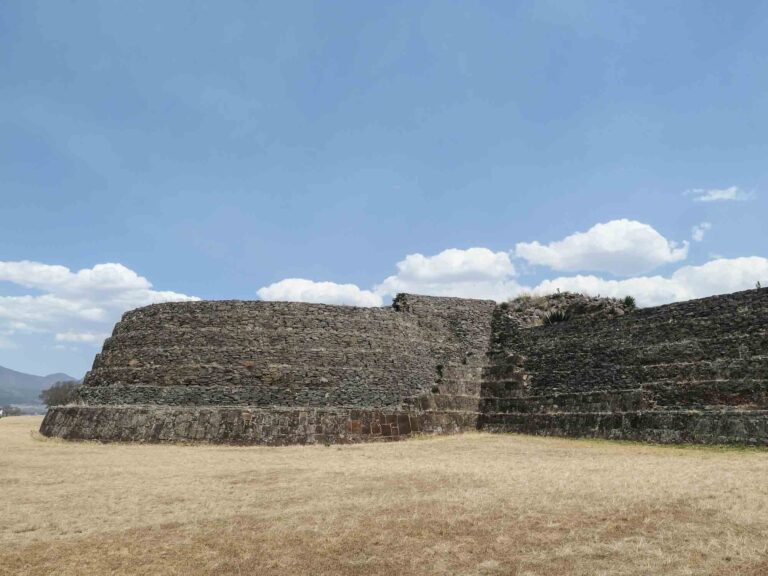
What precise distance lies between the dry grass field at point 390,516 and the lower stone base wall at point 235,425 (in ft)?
14.2

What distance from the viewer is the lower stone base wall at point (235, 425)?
2038cm

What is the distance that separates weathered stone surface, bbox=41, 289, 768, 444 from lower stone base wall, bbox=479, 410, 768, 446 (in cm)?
4

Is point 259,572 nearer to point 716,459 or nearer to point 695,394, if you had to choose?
point 716,459

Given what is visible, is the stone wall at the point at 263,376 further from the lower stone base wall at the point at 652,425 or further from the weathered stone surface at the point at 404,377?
the lower stone base wall at the point at 652,425

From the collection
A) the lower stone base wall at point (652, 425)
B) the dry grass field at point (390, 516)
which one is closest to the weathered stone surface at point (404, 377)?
the lower stone base wall at point (652, 425)

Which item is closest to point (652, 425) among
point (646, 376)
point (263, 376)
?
point (646, 376)

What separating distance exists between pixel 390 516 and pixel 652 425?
13629 mm

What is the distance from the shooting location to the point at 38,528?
Result: 9.19 metres

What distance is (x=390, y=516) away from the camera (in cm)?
943

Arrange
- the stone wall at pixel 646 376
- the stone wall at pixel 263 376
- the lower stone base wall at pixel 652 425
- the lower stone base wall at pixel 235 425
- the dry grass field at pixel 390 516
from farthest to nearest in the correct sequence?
1. the stone wall at pixel 263 376
2. the lower stone base wall at pixel 235 425
3. the stone wall at pixel 646 376
4. the lower stone base wall at pixel 652 425
5. the dry grass field at pixel 390 516

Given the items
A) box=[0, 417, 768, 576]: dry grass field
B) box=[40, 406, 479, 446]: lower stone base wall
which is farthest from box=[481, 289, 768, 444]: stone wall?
box=[40, 406, 479, 446]: lower stone base wall

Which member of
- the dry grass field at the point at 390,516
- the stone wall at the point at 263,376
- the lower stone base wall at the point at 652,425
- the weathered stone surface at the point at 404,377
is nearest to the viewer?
the dry grass field at the point at 390,516

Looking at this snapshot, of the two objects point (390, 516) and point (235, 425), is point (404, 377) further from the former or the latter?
point (390, 516)

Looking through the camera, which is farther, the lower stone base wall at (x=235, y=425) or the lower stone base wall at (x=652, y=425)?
the lower stone base wall at (x=235, y=425)
